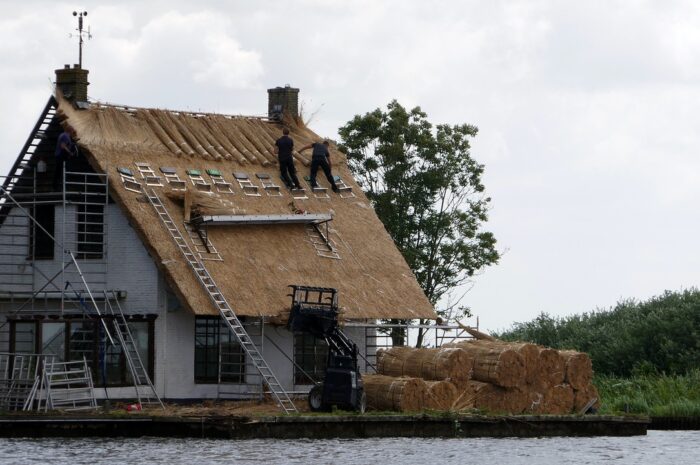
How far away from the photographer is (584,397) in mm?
52125

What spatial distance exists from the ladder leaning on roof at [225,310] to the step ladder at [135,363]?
7.42 feet

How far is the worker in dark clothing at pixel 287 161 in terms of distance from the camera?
188ft

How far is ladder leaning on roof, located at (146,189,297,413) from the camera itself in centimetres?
4981

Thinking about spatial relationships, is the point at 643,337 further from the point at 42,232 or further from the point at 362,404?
the point at 42,232

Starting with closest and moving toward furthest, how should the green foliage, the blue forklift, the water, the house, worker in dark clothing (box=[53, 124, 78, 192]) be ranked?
1. the water
2. the blue forklift
3. the house
4. worker in dark clothing (box=[53, 124, 78, 192])
5. the green foliage

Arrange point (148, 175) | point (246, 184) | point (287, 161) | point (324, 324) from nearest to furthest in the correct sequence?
point (324, 324) → point (148, 175) → point (246, 184) → point (287, 161)

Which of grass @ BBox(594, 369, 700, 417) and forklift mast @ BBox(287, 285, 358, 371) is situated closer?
forklift mast @ BBox(287, 285, 358, 371)

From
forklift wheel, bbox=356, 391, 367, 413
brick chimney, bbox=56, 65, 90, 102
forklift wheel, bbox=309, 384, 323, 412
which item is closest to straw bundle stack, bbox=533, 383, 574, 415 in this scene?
forklift wheel, bbox=356, 391, 367, 413

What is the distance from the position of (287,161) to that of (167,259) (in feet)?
24.9

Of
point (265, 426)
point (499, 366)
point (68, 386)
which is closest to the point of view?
point (265, 426)

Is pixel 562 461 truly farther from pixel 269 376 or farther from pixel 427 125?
pixel 427 125

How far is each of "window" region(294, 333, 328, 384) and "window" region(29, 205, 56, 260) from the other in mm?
7297

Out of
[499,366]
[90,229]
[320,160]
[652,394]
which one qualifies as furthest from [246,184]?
[652,394]

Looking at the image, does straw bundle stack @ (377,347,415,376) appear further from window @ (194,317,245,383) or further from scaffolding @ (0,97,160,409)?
scaffolding @ (0,97,160,409)
